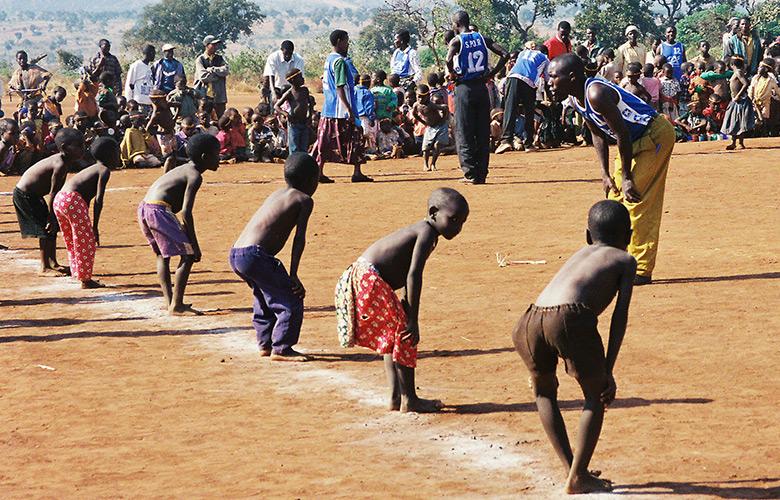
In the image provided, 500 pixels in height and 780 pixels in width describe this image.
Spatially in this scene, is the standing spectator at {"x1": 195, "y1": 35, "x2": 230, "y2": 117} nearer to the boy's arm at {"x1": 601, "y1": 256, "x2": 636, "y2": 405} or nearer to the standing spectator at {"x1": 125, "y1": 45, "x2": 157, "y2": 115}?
the standing spectator at {"x1": 125, "y1": 45, "x2": 157, "y2": 115}

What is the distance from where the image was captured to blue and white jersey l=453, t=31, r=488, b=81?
15.2 m

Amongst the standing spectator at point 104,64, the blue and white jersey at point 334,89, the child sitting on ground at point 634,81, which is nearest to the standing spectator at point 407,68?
the child sitting on ground at point 634,81

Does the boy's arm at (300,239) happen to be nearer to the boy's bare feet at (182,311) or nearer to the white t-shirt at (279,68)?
the boy's bare feet at (182,311)

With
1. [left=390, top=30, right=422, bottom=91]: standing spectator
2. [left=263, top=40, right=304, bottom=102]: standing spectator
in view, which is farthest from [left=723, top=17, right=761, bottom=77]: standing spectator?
[left=263, top=40, right=304, bottom=102]: standing spectator

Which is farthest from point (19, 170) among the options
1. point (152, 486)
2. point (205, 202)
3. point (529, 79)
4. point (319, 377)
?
point (152, 486)

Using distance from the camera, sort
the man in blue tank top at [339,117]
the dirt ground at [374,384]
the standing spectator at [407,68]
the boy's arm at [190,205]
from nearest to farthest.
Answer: the dirt ground at [374,384]
the boy's arm at [190,205]
the man in blue tank top at [339,117]
the standing spectator at [407,68]

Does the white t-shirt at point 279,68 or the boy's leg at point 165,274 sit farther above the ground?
the white t-shirt at point 279,68

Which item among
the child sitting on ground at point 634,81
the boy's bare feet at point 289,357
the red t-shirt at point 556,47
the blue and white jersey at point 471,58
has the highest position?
the blue and white jersey at point 471,58

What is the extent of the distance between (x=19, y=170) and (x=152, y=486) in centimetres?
1476

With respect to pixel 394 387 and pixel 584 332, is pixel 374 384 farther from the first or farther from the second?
pixel 584 332

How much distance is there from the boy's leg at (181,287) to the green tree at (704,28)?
45.4m

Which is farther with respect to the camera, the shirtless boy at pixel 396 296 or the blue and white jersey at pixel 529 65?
the blue and white jersey at pixel 529 65

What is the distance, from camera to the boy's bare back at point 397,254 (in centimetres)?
645

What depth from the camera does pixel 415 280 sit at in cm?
628
